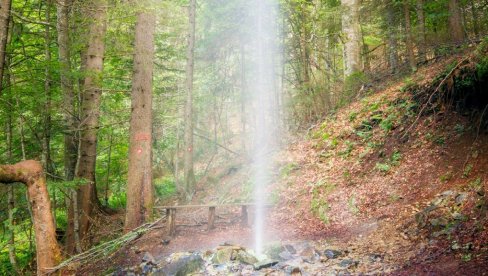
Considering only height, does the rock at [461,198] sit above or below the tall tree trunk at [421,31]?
below

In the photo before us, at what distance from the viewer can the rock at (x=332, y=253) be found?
5875 millimetres

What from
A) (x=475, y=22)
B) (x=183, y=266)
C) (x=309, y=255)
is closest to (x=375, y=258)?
(x=309, y=255)

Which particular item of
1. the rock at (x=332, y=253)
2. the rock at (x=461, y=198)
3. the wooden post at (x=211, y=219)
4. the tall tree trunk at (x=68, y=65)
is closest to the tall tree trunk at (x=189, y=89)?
the wooden post at (x=211, y=219)

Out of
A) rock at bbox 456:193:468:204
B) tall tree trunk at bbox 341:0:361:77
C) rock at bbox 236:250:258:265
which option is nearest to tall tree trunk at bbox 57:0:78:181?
rock at bbox 236:250:258:265

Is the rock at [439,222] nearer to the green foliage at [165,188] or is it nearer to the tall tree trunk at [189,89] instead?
the tall tree trunk at [189,89]

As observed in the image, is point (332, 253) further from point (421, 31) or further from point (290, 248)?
point (421, 31)

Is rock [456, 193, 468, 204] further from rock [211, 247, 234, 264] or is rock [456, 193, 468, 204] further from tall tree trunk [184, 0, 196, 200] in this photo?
tall tree trunk [184, 0, 196, 200]

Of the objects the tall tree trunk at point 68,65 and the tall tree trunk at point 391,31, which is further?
the tall tree trunk at point 391,31

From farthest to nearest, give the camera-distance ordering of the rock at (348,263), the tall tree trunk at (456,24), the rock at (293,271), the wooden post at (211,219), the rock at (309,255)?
the tall tree trunk at (456,24) → the wooden post at (211,219) → the rock at (309,255) → the rock at (293,271) → the rock at (348,263)

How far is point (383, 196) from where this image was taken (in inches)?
284

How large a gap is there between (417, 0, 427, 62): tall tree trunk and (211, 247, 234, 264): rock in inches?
335

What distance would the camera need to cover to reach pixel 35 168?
621 cm

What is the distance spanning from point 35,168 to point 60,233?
514cm

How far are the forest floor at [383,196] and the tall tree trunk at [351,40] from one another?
1759 mm
